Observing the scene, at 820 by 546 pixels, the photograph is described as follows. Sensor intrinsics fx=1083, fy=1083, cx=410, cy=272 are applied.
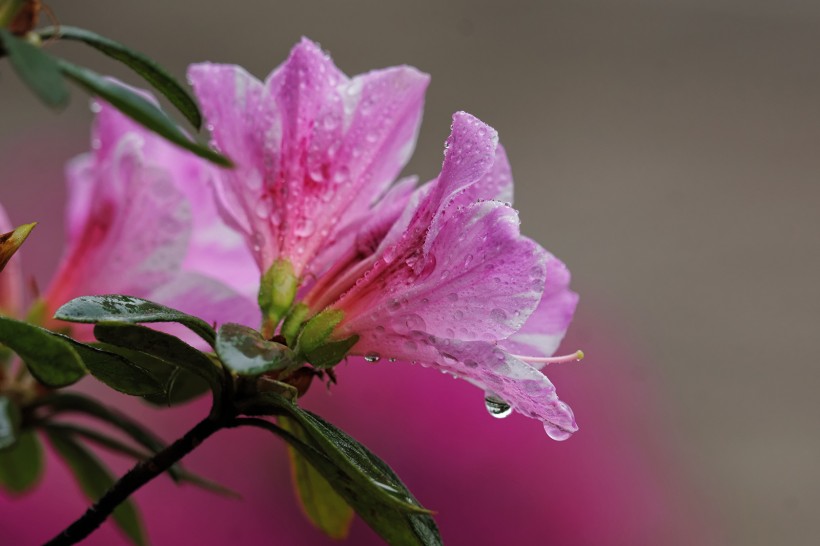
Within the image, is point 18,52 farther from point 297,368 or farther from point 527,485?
point 527,485

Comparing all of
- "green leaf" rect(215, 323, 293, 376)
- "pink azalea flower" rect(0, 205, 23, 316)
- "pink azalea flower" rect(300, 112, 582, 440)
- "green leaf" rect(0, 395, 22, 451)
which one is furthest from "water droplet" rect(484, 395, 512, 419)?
"pink azalea flower" rect(0, 205, 23, 316)

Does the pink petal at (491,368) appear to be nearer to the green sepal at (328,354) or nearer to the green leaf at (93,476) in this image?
the green sepal at (328,354)

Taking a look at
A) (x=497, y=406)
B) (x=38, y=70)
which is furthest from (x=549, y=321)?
(x=38, y=70)

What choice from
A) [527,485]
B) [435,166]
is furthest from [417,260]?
[435,166]

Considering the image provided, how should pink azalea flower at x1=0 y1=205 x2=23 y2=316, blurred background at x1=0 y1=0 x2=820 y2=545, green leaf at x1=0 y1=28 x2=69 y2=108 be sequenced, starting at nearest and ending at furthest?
green leaf at x1=0 y1=28 x2=69 y2=108
pink azalea flower at x1=0 y1=205 x2=23 y2=316
blurred background at x1=0 y1=0 x2=820 y2=545

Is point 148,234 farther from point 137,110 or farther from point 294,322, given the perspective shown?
point 137,110

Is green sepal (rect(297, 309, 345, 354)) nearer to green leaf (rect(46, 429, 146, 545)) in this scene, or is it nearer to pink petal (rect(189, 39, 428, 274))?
pink petal (rect(189, 39, 428, 274))
